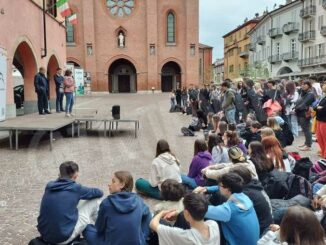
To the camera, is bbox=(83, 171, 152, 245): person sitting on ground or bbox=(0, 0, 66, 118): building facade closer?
bbox=(83, 171, 152, 245): person sitting on ground

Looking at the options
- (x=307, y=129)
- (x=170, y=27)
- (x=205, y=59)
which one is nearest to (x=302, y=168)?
(x=307, y=129)

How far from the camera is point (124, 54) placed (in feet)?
165

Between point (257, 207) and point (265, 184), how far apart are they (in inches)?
46.2

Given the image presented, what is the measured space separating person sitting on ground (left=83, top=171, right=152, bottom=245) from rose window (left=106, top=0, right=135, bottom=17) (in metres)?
47.7

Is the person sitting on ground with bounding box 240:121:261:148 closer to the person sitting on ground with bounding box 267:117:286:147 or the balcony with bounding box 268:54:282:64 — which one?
the person sitting on ground with bounding box 267:117:286:147

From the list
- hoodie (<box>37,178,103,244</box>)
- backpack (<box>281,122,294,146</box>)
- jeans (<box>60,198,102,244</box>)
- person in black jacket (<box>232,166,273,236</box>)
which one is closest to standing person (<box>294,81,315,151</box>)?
backpack (<box>281,122,294,146</box>)

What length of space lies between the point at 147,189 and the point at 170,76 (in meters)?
47.2

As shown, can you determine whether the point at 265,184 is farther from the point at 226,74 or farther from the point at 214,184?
the point at 226,74

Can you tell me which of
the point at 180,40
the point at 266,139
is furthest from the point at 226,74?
the point at 266,139

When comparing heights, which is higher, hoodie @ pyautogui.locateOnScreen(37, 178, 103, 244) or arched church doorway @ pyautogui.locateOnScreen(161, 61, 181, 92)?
arched church doorway @ pyautogui.locateOnScreen(161, 61, 181, 92)

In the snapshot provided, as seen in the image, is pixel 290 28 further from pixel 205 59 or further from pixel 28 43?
pixel 28 43

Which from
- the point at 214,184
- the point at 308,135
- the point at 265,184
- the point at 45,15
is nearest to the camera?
the point at 265,184

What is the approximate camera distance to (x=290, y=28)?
196 feet

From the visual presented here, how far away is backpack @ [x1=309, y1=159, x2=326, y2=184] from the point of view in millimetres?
5590
